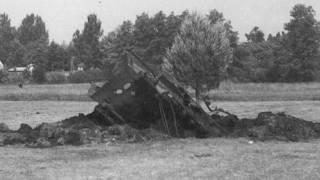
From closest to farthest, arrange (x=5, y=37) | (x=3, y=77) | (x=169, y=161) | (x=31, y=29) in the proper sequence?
1. (x=169, y=161)
2. (x=3, y=77)
3. (x=5, y=37)
4. (x=31, y=29)

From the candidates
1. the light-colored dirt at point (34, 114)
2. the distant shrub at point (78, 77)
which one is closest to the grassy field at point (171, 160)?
the light-colored dirt at point (34, 114)

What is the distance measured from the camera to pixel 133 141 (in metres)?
14.0

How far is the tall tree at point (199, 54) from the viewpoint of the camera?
35719mm

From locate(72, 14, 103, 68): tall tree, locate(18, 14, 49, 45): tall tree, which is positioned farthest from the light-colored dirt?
locate(18, 14, 49, 45): tall tree

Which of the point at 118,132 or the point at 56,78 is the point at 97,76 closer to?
the point at 56,78

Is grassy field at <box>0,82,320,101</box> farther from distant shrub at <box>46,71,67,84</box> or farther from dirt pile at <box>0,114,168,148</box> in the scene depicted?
dirt pile at <box>0,114,168,148</box>

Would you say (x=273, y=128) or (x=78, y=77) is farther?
(x=78, y=77)

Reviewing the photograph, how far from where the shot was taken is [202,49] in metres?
35.3

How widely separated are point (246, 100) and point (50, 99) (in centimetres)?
1757

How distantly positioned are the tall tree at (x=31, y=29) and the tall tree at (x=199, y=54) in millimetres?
126839

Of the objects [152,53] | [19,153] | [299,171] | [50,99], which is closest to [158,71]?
[19,153]

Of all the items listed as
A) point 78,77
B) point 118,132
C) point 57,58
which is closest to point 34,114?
point 118,132

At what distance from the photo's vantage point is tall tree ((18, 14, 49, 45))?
159000 mm

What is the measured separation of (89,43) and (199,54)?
226ft
